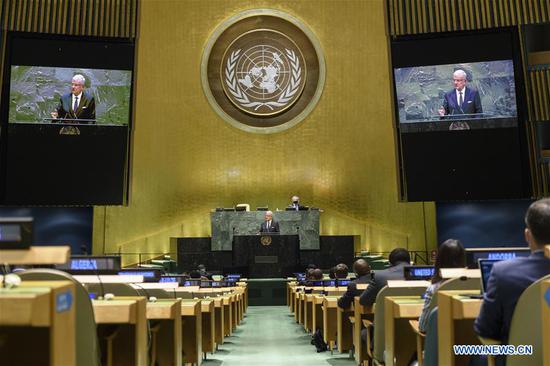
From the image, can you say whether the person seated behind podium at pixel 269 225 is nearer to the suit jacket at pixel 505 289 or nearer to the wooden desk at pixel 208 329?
the wooden desk at pixel 208 329

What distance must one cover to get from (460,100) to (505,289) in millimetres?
11795

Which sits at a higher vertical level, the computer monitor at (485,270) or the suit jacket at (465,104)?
the suit jacket at (465,104)

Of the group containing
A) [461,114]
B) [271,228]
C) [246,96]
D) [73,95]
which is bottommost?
[271,228]

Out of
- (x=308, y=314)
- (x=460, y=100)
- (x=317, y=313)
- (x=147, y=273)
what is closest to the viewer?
(x=147, y=273)

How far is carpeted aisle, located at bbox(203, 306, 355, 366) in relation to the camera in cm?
555

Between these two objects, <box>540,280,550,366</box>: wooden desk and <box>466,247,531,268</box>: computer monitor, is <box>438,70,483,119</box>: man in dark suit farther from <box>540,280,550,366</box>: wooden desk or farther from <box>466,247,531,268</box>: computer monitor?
<box>540,280,550,366</box>: wooden desk

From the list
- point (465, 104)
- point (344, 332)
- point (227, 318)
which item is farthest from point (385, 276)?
point (465, 104)

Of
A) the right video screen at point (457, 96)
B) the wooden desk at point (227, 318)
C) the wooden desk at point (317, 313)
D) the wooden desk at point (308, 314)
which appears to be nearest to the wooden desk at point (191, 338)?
the wooden desk at point (317, 313)

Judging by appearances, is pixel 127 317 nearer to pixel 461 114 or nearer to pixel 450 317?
pixel 450 317

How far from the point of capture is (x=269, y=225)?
13.7 m

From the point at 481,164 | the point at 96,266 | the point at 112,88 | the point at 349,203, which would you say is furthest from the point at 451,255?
the point at 349,203

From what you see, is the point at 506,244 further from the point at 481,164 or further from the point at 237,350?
the point at 237,350

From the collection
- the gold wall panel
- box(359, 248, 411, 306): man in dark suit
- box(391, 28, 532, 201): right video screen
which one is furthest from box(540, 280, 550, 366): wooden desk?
the gold wall panel

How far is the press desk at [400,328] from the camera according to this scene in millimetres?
3080
